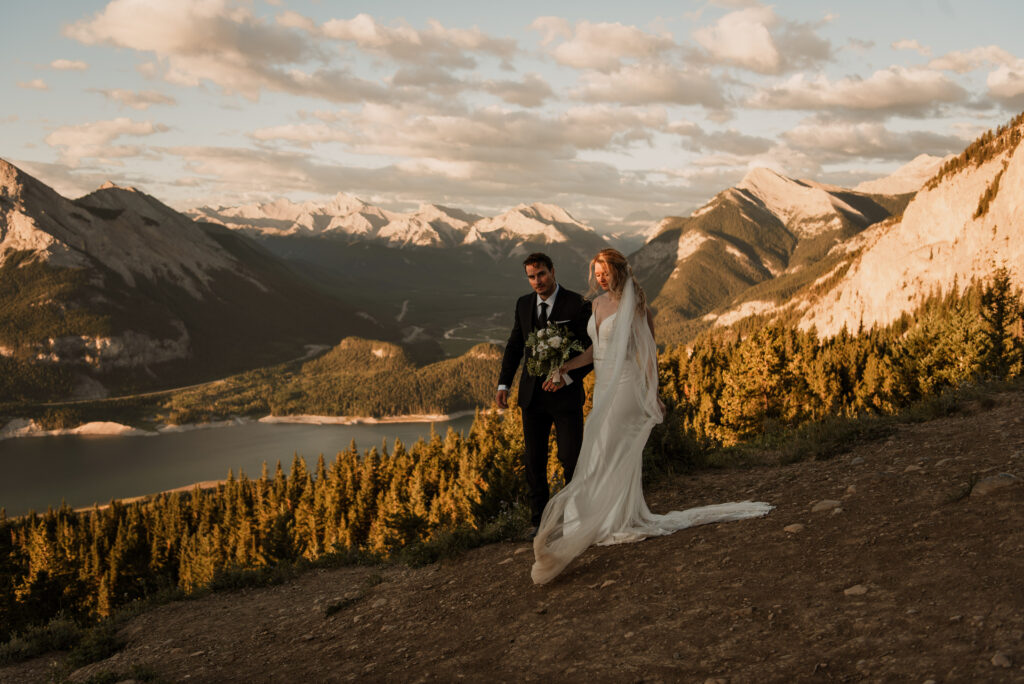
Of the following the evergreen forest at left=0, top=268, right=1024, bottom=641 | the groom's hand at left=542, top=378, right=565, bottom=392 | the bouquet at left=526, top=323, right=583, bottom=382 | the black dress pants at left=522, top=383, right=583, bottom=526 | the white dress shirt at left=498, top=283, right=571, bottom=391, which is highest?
the white dress shirt at left=498, top=283, right=571, bottom=391

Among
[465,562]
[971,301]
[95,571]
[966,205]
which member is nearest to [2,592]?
[95,571]

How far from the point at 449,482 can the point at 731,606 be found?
63.3 m

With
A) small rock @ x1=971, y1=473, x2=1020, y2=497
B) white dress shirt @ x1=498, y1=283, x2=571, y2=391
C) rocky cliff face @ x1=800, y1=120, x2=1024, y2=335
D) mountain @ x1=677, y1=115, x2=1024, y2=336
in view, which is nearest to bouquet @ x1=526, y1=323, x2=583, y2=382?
white dress shirt @ x1=498, y1=283, x2=571, y2=391

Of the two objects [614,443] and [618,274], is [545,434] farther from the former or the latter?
[618,274]

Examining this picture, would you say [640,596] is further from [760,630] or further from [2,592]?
[2,592]

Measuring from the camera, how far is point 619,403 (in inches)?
364

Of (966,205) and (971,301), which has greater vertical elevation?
(966,205)

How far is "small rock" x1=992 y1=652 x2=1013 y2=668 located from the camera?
461 centimetres

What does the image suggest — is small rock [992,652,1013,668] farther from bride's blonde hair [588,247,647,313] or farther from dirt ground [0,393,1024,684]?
bride's blonde hair [588,247,647,313]

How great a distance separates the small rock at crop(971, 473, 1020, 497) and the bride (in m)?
4.02

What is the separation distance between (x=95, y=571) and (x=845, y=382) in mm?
85339

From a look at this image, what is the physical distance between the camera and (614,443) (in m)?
9.16

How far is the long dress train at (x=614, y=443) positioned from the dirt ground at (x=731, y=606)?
20.0 inches

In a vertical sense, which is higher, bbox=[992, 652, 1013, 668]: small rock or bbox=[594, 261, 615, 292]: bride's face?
bbox=[594, 261, 615, 292]: bride's face
